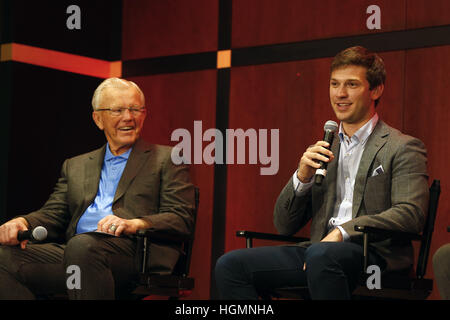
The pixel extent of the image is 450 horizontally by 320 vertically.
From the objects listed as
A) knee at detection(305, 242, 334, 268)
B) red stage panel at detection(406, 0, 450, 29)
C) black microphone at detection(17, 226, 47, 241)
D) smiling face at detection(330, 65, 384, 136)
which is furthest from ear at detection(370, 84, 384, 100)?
black microphone at detection(17, 226, 47, 241)

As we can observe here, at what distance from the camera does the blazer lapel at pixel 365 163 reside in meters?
3.52

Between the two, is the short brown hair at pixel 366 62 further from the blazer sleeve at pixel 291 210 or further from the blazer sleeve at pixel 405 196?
the blazer sleeve at pixel 291 210

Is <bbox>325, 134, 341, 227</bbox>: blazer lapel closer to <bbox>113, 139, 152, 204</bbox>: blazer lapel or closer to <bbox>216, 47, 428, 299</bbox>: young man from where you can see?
<bbox>216, 47, 428, 299</bbox>: young man

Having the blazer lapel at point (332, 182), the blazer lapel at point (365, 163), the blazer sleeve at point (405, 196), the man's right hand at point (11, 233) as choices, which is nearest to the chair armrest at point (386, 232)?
the blazer sleeve at point (405, 196)

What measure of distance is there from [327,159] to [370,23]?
1.38 m

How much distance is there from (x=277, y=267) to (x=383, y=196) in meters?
0.59

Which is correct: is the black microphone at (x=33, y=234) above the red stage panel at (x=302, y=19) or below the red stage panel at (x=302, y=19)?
Answer: below

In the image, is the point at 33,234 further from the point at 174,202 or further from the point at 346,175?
the point at 346,175

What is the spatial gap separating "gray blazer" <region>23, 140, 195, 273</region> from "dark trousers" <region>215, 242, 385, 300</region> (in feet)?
1.67

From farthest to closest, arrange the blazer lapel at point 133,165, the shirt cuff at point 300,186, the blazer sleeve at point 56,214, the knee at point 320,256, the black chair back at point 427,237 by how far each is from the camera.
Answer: the blazer sleeve at point 56,214
the blazer lapel at point 133,165
the shirt cuff at point 300,186
the black chair back at point 427,237
the knee at point 320,256

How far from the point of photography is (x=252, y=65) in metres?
4.86

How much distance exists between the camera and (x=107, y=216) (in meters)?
3.83

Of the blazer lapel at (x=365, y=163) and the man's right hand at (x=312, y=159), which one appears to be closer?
the man's right hand at (x=312, y=159)

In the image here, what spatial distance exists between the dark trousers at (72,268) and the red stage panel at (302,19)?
1.71 metres
